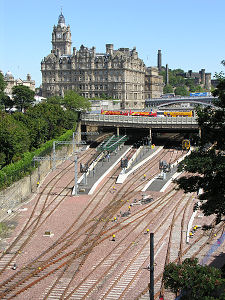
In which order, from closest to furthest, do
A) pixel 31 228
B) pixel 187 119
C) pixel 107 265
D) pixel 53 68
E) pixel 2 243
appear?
1. pixel 107 265
2. pixel 2 243
3. pixel 31 228
4. pixel 187 119
5. pixel 53 68

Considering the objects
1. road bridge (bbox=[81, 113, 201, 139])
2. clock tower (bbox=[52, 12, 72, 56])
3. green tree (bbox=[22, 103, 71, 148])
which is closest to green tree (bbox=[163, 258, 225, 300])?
green tree (bbox=[22, 103, 71, 148])

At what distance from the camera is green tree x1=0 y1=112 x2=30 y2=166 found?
56188mm

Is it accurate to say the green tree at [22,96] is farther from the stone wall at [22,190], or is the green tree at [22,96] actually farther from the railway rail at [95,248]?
the railway rail at [95,248]

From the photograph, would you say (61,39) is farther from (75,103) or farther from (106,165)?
(106,165)

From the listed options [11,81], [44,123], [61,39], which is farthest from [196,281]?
[61,39]

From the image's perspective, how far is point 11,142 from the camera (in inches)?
2222

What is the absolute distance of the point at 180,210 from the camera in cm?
4844

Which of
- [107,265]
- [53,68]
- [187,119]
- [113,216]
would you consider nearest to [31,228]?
[113,216]

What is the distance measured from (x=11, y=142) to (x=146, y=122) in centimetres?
2904

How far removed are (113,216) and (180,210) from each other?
7.17 meters

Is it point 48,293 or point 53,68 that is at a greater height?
point 53,68

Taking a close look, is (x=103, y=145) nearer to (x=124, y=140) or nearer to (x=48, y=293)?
(x=124, y=140)

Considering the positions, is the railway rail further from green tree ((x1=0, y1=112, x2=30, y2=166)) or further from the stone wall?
green tree ((x1=0, y1=112, x2=30, y2=166))

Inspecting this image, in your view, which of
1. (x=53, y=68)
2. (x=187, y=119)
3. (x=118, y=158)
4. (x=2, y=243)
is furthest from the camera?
(x=53, y=68)
